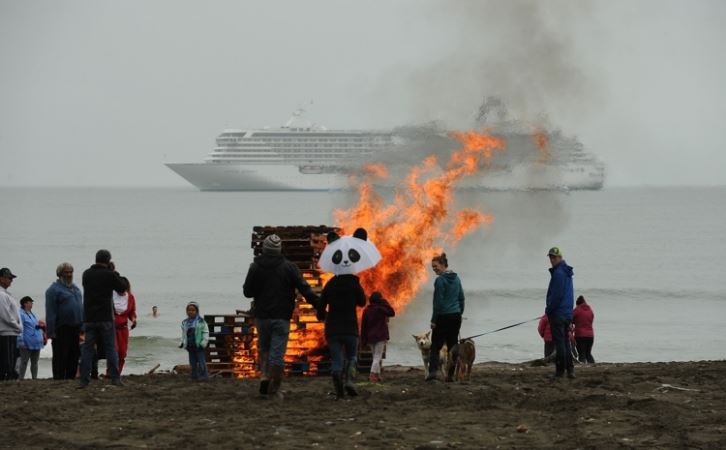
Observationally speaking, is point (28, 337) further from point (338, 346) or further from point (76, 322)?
point (338, 346)

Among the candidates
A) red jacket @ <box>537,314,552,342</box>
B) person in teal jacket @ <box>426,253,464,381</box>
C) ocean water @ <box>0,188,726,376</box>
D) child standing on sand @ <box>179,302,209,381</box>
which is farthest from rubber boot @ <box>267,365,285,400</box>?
ocean water @ <box>0,188,726,376</box>

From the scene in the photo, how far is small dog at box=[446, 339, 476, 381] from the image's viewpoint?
14031 mm

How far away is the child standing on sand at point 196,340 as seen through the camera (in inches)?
589

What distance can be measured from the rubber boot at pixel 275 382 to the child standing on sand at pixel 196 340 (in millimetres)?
2514

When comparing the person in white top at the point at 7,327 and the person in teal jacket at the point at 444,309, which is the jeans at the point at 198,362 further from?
the person in teal jacket at the point at 444,309

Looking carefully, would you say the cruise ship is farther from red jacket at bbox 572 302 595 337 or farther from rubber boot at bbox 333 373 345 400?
rubber boot at bbox 333 373 345 400

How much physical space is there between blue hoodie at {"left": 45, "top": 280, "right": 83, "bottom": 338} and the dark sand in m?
0.70

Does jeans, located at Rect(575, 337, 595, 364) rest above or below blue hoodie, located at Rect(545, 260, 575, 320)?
below

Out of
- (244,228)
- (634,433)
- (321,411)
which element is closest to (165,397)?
(321,411)

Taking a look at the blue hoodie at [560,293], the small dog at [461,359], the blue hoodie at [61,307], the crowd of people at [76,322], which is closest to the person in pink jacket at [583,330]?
the blue hoodie at [560,293]

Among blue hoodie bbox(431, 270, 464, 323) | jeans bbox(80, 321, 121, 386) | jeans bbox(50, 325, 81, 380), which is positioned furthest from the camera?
jeans bbox(50, 325, 81, 380)

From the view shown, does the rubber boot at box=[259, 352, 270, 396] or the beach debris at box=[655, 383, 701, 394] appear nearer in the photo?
the rubber boot at box=[259, 352, 270, 396]

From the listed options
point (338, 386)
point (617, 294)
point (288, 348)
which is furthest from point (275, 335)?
point (617, 294)

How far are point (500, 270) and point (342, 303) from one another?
63.8 metres
